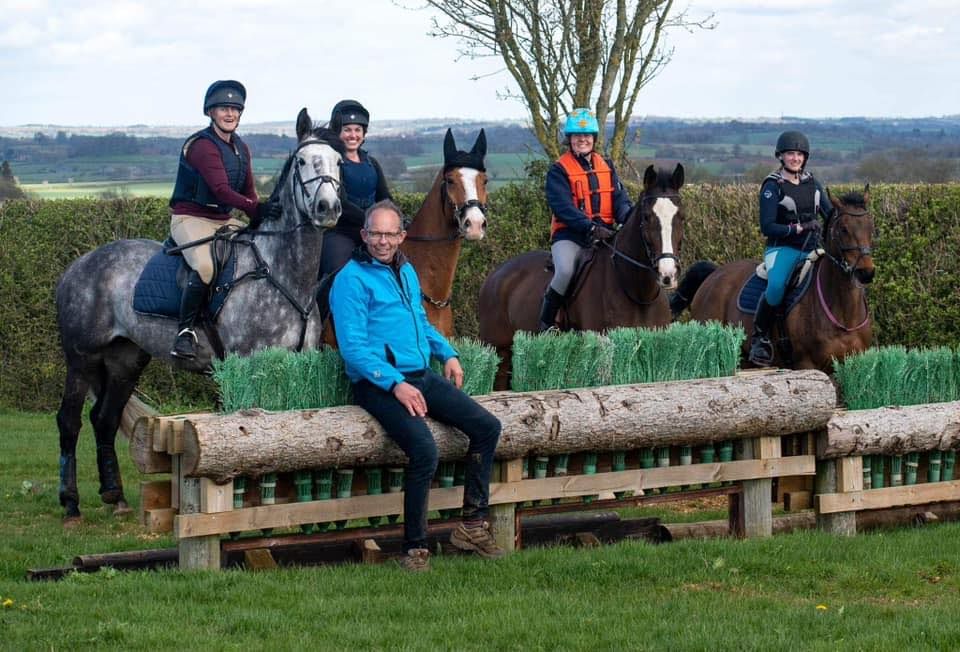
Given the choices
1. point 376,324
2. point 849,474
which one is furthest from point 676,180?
point 376,324

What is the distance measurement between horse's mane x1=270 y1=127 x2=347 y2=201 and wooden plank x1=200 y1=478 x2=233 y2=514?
2.57 meters

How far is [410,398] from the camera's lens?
7.41 meters

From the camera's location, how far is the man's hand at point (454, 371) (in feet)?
25.8

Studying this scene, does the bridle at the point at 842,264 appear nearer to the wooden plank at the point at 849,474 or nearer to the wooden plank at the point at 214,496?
the wooden plank at the point at 849,474

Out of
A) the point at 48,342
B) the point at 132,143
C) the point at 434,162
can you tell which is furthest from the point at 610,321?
the point at 132,143

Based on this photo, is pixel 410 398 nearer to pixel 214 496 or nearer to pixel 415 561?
pixel 415 561

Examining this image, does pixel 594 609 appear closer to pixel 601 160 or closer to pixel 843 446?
pixel 843 446

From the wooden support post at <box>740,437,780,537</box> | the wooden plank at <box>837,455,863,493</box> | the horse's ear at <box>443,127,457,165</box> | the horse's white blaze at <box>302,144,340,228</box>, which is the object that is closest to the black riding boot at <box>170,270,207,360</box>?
the horse's white blaze at <box>302,144,340,228</box>

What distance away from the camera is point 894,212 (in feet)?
46.2

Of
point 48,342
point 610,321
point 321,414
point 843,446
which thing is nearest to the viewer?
point 321,414

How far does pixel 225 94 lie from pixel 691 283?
5.55 m

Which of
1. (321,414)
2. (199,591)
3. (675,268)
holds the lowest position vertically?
(199,591)

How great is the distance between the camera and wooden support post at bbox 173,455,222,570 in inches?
290

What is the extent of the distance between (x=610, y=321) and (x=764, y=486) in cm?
228
